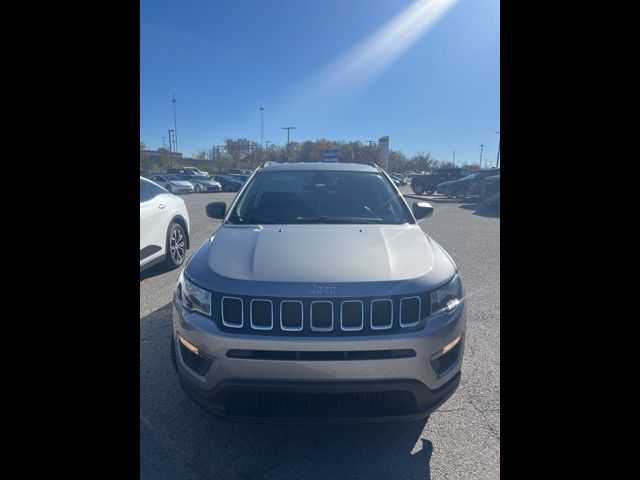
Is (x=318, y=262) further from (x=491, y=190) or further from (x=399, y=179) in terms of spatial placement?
(x=399, y=179)

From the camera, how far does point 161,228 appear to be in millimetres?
5062

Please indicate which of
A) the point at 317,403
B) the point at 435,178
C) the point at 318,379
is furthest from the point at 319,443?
the point at 435,178

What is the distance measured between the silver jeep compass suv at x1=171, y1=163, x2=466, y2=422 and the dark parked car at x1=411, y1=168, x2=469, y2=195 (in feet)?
83.8

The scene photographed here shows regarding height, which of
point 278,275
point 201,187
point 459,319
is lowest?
point 459,319

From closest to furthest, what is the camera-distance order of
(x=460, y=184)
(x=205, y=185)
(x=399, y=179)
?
(x=460, y=184), (x=205, y=185), (x=399, y=179)

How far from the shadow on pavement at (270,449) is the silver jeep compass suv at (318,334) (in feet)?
0.86

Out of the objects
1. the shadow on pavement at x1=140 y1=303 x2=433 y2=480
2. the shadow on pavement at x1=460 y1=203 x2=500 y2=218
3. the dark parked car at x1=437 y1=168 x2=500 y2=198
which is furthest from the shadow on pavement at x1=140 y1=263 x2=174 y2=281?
the dark parked car at x1=437 y1=168 x2=500 y2=198

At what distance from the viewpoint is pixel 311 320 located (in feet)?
5.30

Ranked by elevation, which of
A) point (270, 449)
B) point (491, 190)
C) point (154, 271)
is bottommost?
point (270, 449)

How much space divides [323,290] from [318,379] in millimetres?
422

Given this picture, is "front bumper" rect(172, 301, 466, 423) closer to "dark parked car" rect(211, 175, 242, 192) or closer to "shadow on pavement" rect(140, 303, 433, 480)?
"shadow on pavement" rect(140, 303, 433, 480)
